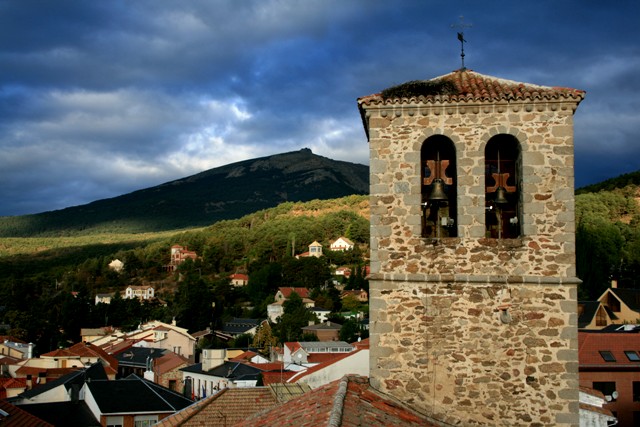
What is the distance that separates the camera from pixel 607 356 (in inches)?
1271

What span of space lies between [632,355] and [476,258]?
85.6ft

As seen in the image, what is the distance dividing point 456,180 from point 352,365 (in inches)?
527

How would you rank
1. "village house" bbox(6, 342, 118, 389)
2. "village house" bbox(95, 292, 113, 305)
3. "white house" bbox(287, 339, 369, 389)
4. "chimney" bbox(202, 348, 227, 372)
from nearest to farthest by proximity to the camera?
"white house" bbox(287, 339, 369, 389) → "chimney" bbox(202, 348, 227, 372) → "village house" bbox(6, 342, 118, 389) → "village house" bbox(95, 292, 113, 305)

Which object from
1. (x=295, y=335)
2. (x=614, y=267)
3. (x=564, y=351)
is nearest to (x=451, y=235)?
(x=564, y=351)

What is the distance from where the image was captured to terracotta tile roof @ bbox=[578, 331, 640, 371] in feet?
104

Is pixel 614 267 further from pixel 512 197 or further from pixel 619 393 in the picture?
pixel 512 197

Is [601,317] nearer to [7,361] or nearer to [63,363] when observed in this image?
[63,363]

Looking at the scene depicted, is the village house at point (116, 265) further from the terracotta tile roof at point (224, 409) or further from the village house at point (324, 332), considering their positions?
the terracotta tile roof at point (224, 409)

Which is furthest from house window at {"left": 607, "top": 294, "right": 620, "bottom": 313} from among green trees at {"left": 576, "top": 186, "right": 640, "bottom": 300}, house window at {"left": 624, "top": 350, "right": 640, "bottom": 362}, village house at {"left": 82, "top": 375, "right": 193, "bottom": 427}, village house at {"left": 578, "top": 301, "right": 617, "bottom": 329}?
village house at {"left": 82, "top": 375, "right": 193, "bottom": 427}

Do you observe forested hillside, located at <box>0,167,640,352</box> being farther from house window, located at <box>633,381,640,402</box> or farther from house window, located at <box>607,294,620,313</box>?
house window, located at <box>633,381,640,402</box>

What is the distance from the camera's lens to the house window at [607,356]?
32.0 meters

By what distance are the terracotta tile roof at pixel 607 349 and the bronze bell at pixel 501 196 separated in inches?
929

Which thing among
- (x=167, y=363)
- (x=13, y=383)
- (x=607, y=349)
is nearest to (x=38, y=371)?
(x=13, y=383)

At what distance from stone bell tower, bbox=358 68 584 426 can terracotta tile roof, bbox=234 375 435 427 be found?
0.30 metres
